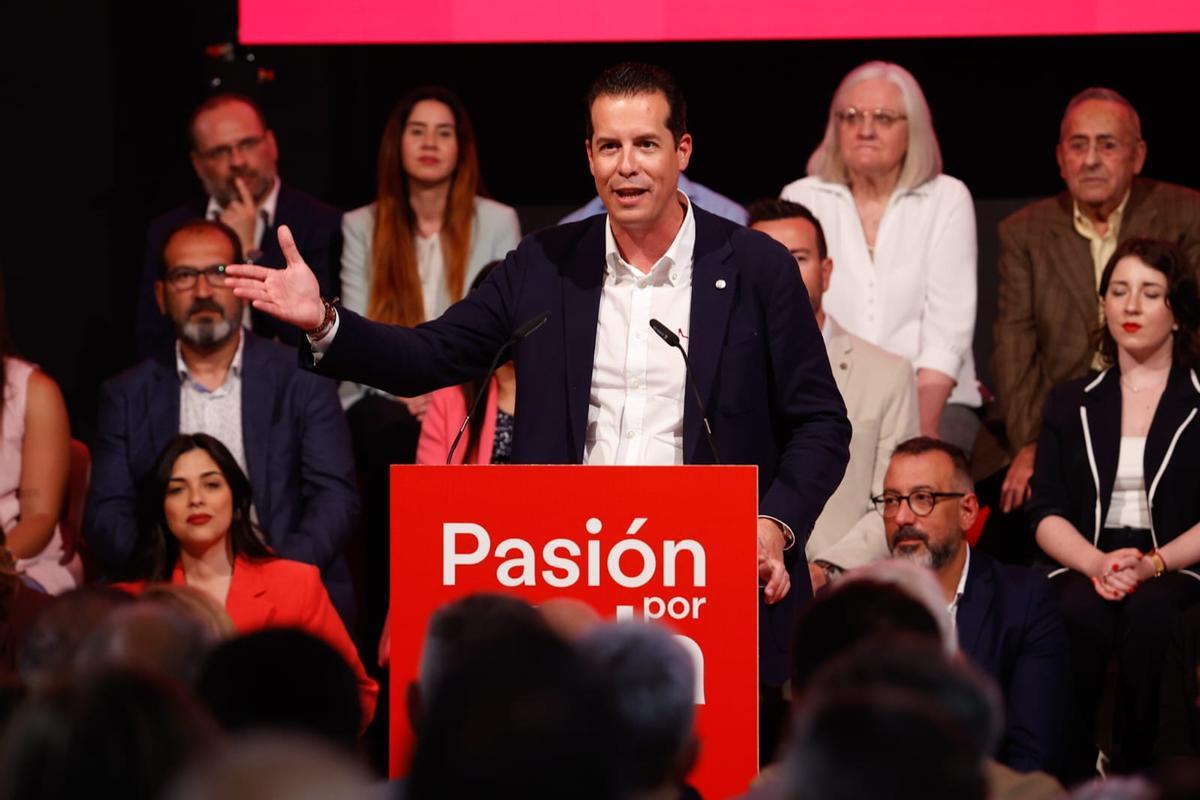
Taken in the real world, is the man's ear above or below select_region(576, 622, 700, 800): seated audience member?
above

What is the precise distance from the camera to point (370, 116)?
6176 mm

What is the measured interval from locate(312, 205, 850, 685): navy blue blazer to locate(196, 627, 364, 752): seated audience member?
1091mm

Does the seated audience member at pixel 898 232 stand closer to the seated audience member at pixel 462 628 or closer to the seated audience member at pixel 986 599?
the seated audience member at pixel 986 599

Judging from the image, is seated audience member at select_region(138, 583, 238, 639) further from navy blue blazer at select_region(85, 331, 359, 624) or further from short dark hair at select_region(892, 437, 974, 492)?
short dark hair at select_region(892, 437, 974, 492)

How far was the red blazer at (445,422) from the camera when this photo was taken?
16.0 ft

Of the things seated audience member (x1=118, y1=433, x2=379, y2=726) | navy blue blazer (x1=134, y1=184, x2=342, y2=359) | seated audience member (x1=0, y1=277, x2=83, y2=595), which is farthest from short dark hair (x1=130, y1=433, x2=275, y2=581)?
navy blue blazer (x1=134, y1=184, x2=342, y2=359)

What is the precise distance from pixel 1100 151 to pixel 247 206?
8.22 ft

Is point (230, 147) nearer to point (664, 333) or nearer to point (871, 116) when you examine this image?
point (871, 116)

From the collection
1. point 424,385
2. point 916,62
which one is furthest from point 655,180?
point 916,62

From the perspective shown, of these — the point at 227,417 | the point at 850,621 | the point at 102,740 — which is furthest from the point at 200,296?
the point at 102,740

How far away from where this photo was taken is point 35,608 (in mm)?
4410

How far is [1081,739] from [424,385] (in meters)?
2.11

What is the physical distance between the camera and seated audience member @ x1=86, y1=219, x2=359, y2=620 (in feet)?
15.8

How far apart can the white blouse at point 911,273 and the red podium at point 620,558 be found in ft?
8.69
